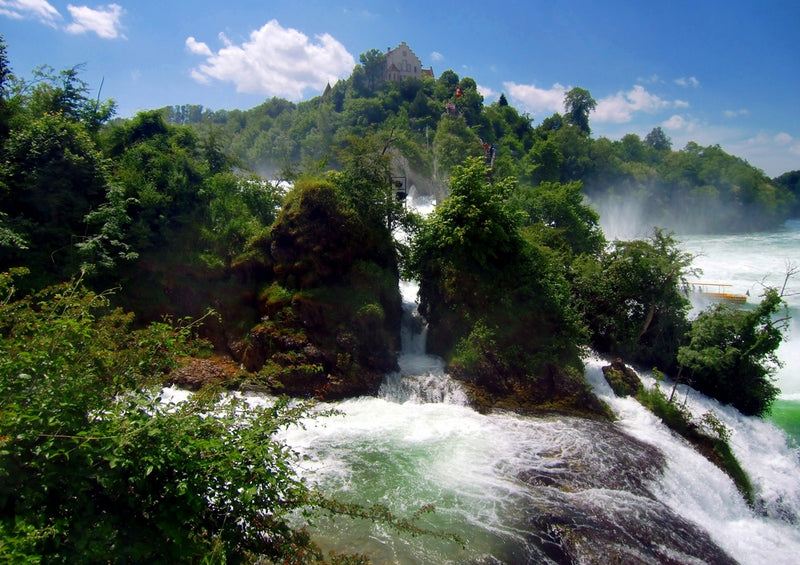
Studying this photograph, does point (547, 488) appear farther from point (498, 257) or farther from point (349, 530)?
point (498, 257)

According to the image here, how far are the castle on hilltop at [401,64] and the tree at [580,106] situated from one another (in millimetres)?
26462

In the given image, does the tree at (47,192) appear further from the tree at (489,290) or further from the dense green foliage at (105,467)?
A: the dense green foliage at (105,467)

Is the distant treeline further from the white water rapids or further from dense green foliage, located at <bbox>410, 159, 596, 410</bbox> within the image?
the white water rapids

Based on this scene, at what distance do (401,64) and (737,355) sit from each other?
76.0 meters

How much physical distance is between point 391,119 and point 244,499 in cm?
6283

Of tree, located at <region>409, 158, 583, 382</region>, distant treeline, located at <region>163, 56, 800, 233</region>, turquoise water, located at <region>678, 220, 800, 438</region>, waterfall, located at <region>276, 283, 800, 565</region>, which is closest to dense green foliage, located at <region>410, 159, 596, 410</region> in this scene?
tree, located at <region>409, 158, 583, 382</region>

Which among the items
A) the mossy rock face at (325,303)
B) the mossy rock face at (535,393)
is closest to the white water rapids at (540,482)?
the mossy rock face at (535,393)

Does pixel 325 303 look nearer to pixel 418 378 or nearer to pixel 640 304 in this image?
pixel 418 378

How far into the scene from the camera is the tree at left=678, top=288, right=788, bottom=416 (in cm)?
1566

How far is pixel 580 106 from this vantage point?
7931 cm

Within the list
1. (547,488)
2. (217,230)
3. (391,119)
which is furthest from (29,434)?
(391,119)

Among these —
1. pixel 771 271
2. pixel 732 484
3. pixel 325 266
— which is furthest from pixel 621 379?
pixel 771 271

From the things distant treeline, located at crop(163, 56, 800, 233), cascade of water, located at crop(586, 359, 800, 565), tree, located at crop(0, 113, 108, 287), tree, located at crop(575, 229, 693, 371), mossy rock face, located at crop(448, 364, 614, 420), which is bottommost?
cascade of water, located at crop(586, 359, 800, 565)

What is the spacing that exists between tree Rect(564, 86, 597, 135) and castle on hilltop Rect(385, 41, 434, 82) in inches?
1042
